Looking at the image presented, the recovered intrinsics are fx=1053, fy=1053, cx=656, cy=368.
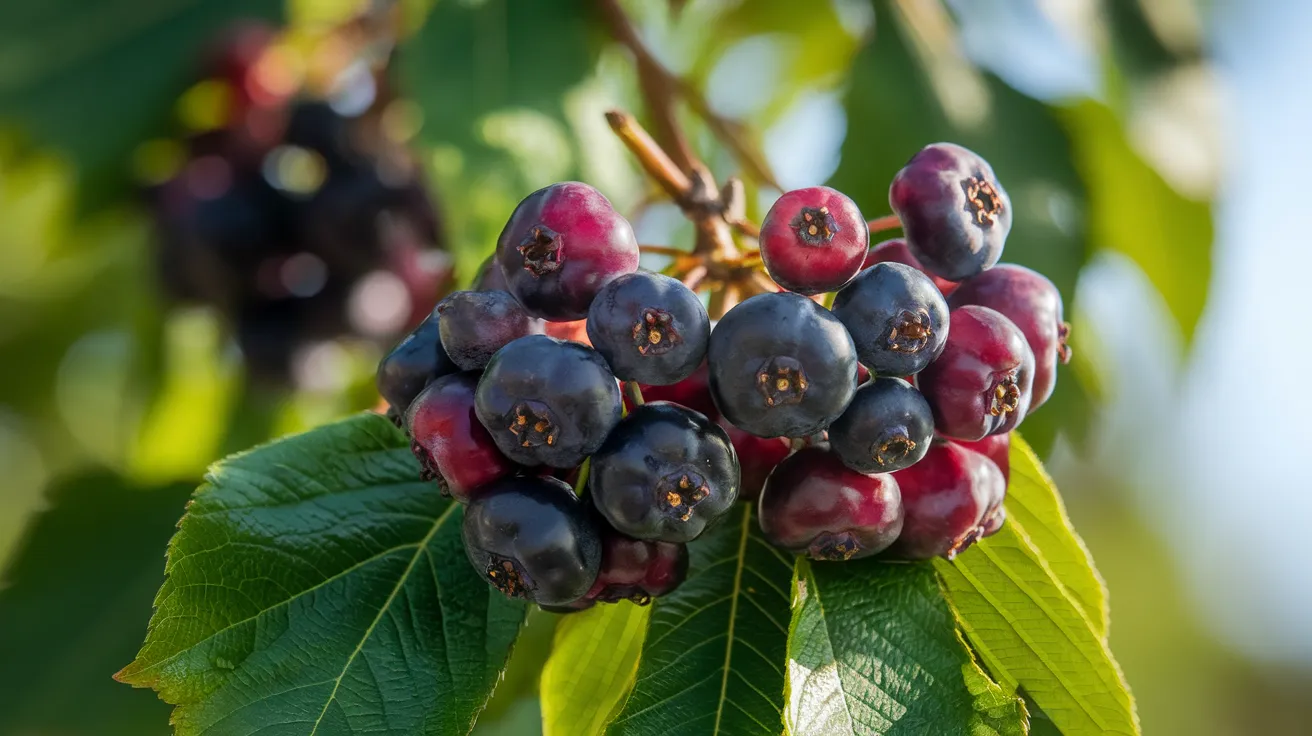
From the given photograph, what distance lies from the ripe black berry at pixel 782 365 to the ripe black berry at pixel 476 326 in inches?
8.9

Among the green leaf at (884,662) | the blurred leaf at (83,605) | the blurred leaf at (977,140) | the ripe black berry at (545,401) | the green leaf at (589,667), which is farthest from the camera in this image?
the blurred leaf at (83,605)

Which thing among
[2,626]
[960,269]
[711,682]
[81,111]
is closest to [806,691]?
[711,682]

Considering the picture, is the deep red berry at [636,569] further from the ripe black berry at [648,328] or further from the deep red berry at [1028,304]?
the deep red berry at [1028,304]

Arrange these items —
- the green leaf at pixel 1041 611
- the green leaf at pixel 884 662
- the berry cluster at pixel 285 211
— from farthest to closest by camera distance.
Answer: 1. the berry cluster at pixel 285 211
2. the green leaf at pixel 1041 611
3. the green leaf at pixel 884 662

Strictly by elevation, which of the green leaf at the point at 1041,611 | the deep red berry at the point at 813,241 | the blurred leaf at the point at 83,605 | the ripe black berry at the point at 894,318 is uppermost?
the deep red berry at the point at 813,241

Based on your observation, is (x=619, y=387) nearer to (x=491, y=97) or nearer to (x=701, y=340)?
(x=701, y=340)

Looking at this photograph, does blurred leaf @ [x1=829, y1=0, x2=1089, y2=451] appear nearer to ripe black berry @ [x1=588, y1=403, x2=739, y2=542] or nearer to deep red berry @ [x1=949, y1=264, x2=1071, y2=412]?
deep red berry @ [x1=949, y1=264, x2=1071, y2=412]

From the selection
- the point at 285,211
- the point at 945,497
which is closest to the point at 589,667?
the point at 945,497

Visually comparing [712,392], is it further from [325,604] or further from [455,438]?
[325,604]

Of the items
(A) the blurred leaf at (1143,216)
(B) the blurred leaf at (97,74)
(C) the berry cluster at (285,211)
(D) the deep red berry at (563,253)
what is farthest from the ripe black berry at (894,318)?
(B) the blurred leaf at (97,74)

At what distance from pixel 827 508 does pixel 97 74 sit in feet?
6.84

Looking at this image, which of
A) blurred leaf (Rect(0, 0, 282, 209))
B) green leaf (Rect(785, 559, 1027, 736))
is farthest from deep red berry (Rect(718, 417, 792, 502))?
blurred leaf (Rect(0, 0, 282, 209))

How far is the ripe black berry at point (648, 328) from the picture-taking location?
3.38 ft

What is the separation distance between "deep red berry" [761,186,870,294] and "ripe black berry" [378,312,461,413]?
377mm
